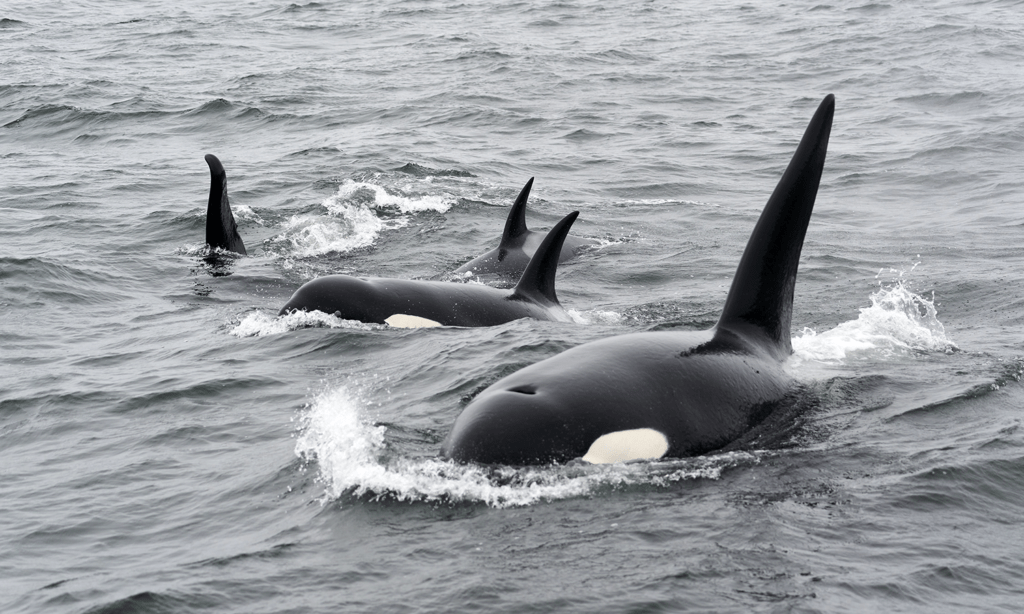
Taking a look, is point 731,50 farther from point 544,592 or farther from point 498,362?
point 544,592

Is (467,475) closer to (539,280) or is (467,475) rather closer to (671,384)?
(671,384)

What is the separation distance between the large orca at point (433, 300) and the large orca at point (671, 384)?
10.9 ft

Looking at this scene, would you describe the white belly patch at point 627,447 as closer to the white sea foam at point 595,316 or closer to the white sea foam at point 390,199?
the white sea foam at point 595,316

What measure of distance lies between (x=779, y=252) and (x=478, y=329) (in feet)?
13.0

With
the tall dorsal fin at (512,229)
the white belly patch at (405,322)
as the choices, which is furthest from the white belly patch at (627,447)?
the tall dorsal fin at (512,229)

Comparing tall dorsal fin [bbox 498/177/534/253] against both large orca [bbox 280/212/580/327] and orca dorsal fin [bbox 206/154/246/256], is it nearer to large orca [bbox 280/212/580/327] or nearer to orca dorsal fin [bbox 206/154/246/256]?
large orca [bbox 280/212/580/327]

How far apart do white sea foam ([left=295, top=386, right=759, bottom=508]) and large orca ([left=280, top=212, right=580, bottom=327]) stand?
3.61 meters

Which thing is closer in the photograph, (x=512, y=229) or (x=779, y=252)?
(x=779, y=252)

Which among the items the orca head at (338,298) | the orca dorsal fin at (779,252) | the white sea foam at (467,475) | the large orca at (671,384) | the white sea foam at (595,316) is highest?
the orca dorsal fin at (779,252)

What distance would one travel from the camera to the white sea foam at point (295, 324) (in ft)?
37.3

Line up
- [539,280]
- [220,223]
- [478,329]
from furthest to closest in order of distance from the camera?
[220,223], [539,280], [478,329]

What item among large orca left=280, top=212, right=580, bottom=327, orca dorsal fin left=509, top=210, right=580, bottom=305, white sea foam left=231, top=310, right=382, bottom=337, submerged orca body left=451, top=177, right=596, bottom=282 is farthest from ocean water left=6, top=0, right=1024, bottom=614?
submerged orca body left=451, top=177, right=596, bottom=282

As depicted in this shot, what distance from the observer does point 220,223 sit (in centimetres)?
1589

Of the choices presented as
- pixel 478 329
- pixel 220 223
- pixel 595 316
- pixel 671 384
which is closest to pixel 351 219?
pixel 220 223
